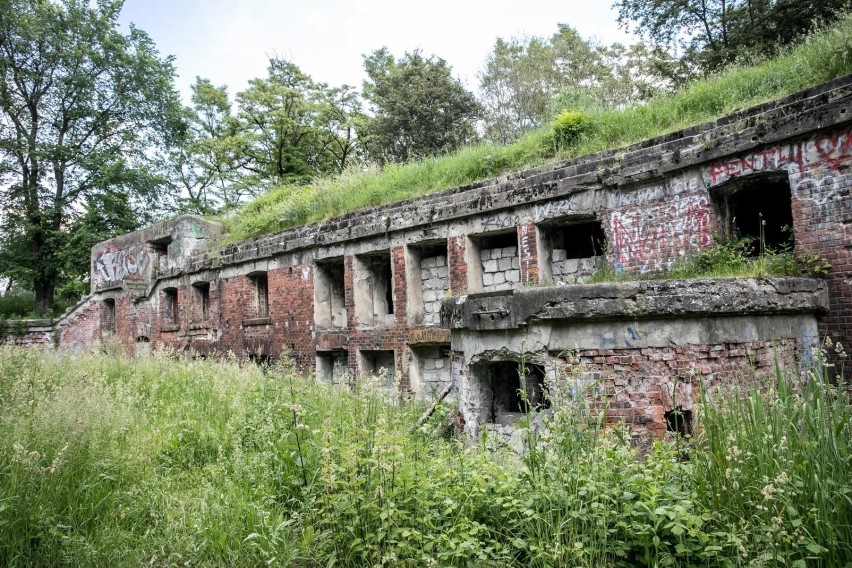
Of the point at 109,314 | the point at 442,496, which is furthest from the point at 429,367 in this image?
the point at 109,314

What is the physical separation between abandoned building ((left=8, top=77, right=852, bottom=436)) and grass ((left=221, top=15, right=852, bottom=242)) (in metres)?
0.65

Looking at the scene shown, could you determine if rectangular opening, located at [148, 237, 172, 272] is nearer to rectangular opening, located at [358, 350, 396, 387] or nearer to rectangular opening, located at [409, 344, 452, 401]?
rectangular opening, located at [358, 350, 396, 387]

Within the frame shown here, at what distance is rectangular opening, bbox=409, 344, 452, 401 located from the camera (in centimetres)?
1040

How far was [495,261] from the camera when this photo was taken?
1013 centimetres

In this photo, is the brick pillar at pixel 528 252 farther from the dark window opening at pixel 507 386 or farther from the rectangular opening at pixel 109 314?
the rectangular opening at pixel 109 314

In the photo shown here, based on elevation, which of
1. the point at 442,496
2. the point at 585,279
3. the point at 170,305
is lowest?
the point at 442,496

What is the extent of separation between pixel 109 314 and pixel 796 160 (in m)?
22.2

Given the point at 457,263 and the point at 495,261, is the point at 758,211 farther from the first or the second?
the point at 457,263

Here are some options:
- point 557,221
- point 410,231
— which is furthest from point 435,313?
point 557,221

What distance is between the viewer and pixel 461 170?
11641 millimetres

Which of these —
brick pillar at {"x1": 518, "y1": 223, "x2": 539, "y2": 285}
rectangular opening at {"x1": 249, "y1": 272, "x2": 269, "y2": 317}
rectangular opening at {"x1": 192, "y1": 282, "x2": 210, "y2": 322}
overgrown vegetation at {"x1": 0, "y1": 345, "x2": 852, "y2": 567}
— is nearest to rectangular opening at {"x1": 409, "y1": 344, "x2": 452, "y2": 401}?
brick pillar at {"x1": 518, "y1": 223, "x2": 539, "y2": 285}

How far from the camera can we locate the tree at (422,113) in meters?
25.1

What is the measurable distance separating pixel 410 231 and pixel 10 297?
26684 millimetres

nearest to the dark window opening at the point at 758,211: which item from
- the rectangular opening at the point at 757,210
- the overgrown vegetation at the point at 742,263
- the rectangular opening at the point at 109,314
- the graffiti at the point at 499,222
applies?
the rectangular opening at the point at 757,210
